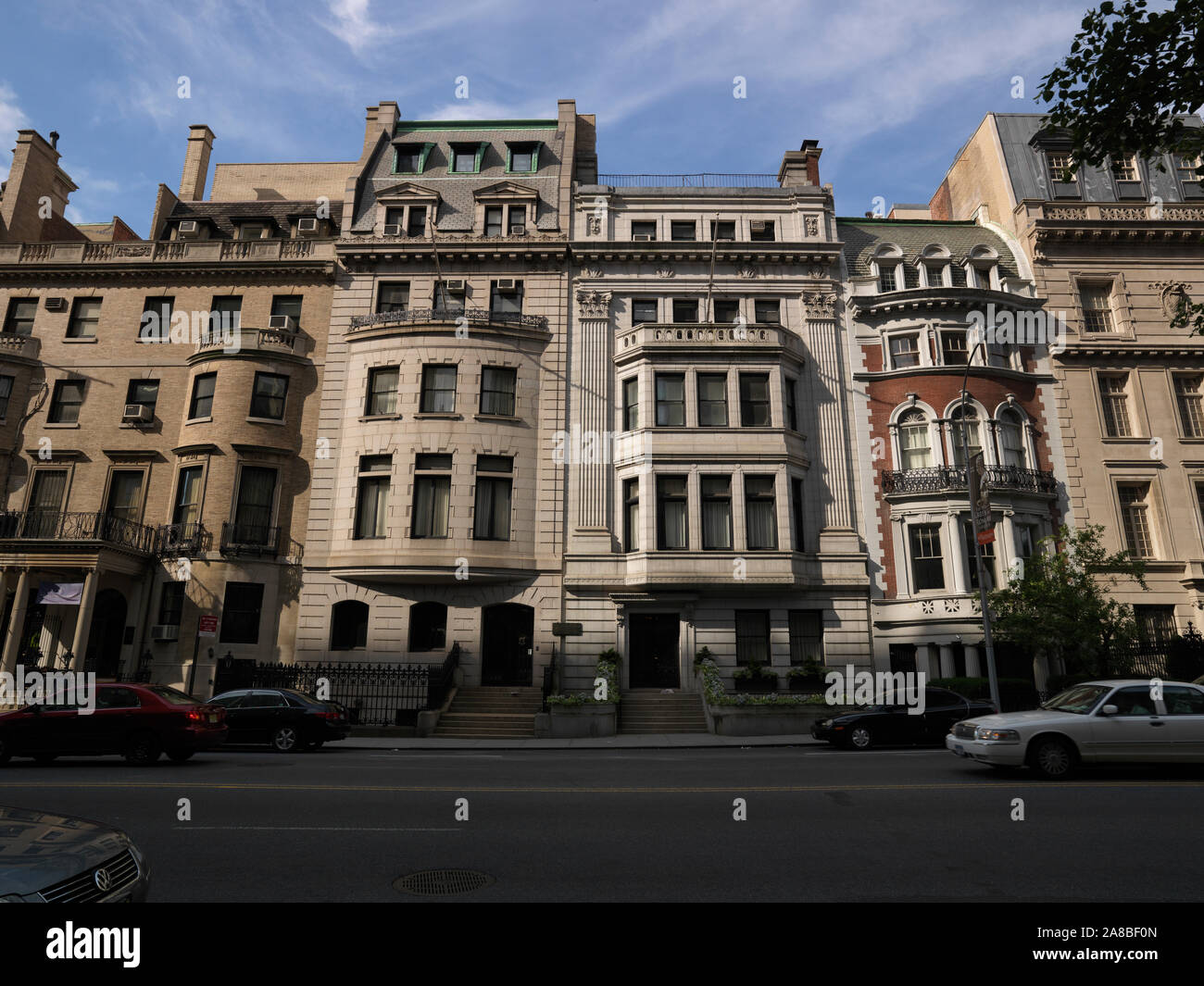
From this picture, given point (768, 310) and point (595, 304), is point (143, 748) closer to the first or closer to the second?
point (595, 304)

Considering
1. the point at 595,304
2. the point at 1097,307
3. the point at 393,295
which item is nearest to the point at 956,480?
the point at 1097,307

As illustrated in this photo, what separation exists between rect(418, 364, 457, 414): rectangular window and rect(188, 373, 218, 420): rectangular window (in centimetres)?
799

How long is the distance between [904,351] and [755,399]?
6.63 meters

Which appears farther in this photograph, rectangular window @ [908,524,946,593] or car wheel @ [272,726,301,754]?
rectangular window @ [908,524,946,593]

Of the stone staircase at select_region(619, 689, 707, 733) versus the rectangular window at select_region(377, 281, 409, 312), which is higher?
the rectangular window at select_region(377, 281, 409, 312)

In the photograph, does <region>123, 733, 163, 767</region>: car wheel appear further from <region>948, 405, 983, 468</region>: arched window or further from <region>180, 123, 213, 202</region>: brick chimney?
<region>180, 123, 213, 202</region>: brick chimney

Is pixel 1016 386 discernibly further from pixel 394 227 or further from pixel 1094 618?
pixel 394 227

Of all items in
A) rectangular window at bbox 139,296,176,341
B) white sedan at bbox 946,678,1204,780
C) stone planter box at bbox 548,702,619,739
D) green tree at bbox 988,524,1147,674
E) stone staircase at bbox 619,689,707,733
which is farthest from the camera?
rectangular window at bbox 139,296,176,341

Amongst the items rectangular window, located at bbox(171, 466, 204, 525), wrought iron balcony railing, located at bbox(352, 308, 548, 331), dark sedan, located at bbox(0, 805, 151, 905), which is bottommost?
dark sedan, located at bbox(0, 805, 151, 905)

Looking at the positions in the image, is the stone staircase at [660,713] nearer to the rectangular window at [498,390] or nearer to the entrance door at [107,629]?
the rectangular window at [498,390]

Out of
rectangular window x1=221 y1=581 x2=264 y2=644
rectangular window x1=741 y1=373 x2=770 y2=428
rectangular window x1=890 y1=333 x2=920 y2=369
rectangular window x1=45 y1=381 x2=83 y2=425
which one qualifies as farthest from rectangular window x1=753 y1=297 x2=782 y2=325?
rectangular window x1=45 y1=381 x2=83 y2=425

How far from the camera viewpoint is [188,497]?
2683 cm

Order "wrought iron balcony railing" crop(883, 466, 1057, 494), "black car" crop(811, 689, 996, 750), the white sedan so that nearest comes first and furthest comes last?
the white sedan → "black car" crop(811, 689, 996, 750) → "wrought iron balcony railing" crop(883, 466, 1057, 494)

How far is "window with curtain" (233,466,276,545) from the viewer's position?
26.3m
